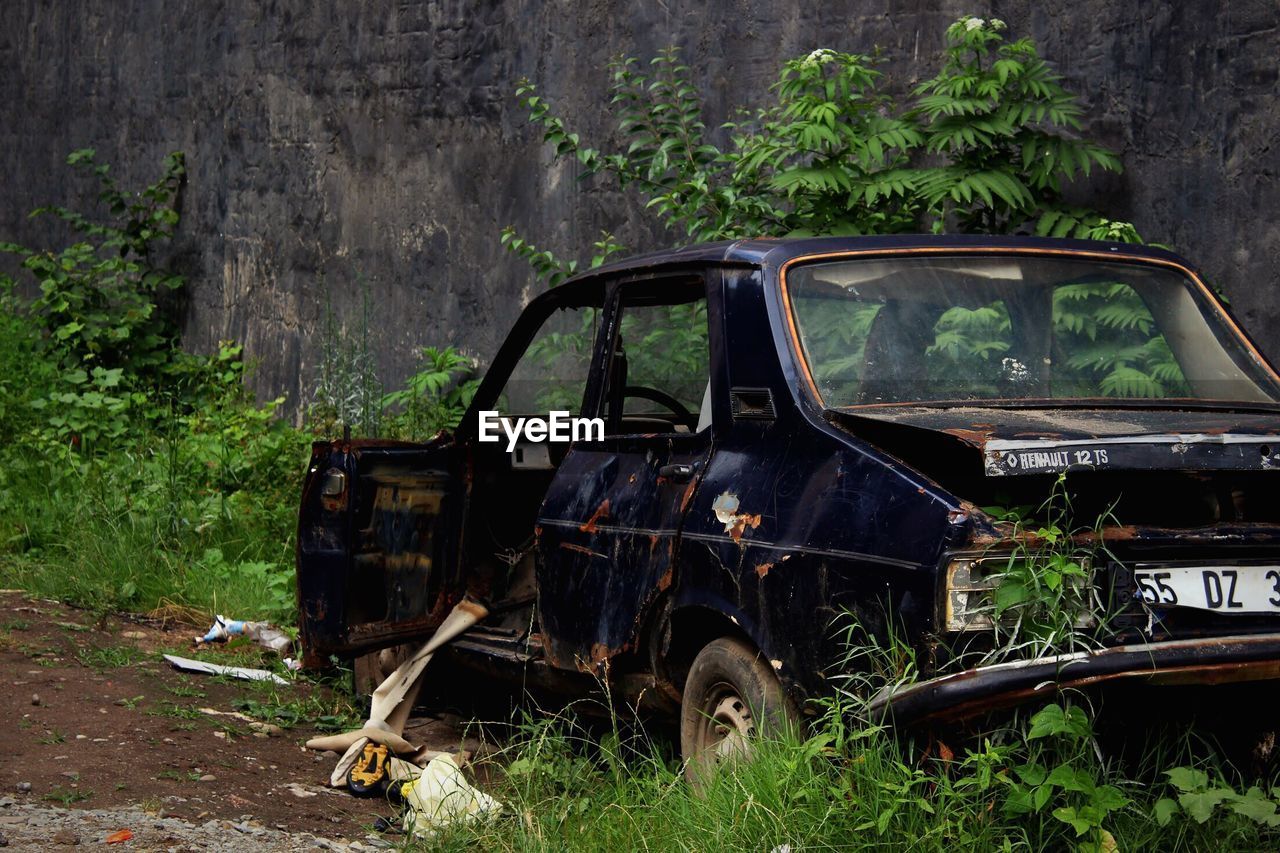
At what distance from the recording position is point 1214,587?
3.19 meters

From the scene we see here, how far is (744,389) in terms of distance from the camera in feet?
12.8

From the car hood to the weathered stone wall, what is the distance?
2.99 m

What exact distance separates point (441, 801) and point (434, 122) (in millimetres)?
6365

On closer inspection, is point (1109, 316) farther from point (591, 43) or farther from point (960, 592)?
point (591, 43)

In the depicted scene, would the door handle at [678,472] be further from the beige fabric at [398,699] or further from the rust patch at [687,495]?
the beige fabric at [398,699]

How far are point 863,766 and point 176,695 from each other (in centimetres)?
340

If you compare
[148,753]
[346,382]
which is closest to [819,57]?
[346,382]

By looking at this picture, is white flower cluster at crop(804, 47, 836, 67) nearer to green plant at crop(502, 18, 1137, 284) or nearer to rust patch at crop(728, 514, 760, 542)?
green plant at crop(502, 18, 1137, 284)

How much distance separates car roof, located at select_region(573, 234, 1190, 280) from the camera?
4.05m

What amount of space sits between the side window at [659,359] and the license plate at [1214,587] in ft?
4.79

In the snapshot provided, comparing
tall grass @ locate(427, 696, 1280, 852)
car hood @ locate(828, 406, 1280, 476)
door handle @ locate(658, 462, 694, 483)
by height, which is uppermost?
car hood @ locate(828, 406, 1280, 476)

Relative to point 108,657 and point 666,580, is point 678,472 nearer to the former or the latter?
point 666,580

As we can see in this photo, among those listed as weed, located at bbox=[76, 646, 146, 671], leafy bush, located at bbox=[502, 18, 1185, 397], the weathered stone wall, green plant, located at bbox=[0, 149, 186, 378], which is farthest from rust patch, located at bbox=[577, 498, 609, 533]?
green plant, located at bbox=[0, 149, 186, 378]

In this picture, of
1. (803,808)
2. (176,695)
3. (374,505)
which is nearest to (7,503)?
(176,695)
